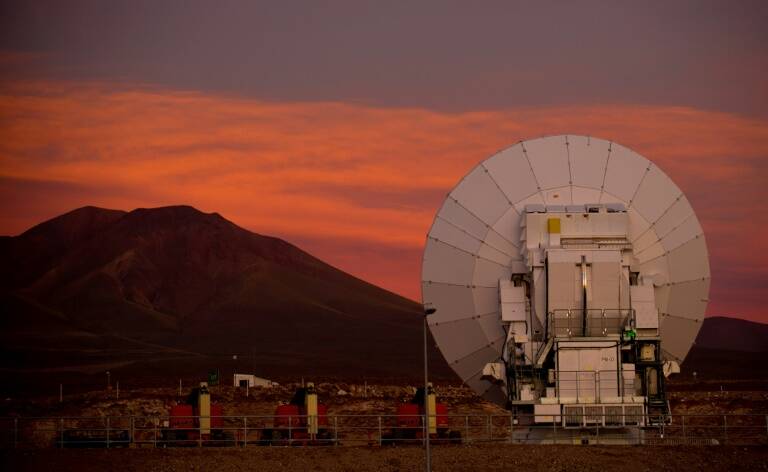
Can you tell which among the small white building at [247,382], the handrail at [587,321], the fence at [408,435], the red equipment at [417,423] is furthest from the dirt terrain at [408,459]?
the small white building at [247,382]

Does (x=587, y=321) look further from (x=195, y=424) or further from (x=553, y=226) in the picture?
(x=195, y=424)

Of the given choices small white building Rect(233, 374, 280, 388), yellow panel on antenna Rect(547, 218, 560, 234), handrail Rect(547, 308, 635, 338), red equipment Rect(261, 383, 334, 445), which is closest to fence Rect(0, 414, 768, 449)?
red equipment Rect(261, 383, 334, 445)

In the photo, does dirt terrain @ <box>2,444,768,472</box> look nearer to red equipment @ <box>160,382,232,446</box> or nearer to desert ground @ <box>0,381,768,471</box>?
desert ground @ <box>0,381,768,471</box>

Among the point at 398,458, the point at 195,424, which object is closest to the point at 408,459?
the point at 398,458

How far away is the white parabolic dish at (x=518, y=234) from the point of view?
1976 inches

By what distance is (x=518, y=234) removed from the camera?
164 feet

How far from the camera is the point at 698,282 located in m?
50.5

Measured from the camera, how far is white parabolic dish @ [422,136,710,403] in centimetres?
5019

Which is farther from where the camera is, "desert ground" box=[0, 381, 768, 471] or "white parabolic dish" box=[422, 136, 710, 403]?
"white parabolic dish" box=[422, 136, 710, 403]

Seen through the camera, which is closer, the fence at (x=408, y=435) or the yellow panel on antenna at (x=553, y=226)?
the fence at (x=408, y=435)

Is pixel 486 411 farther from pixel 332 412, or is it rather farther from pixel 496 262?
pixel 496 262

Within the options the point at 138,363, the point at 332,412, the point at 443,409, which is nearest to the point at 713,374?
the point at 138,363

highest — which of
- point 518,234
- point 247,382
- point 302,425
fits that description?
point 518,234

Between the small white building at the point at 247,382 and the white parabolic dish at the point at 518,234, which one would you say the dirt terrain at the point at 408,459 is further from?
the small white building at the point at 247,382
